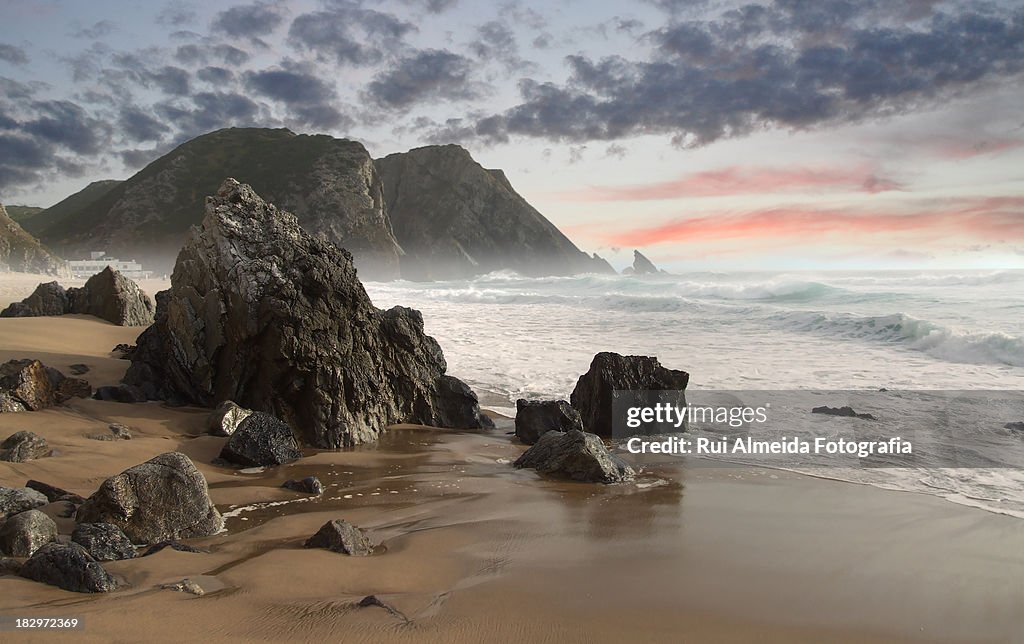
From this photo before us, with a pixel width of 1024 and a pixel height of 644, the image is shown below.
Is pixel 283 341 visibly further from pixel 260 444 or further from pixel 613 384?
pixel 613 384

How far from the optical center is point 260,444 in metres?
6.70

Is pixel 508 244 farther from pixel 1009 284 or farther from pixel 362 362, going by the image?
pixel 362 362

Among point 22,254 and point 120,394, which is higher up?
point 22,254

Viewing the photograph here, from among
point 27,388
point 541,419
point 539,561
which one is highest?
point 27,388

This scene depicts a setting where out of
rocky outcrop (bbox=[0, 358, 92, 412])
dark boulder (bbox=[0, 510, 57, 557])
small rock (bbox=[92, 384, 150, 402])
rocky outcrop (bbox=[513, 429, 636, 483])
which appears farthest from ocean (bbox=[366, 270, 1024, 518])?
dark boulder (bbox=[0, 510, 57, 557])

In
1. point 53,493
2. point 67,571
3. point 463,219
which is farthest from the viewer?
point 463,219

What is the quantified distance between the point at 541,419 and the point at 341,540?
4.54 meters

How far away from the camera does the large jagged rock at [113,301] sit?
1374 cm

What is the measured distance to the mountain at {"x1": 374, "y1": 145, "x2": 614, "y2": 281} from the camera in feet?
419

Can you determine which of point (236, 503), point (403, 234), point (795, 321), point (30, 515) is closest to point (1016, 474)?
point (236, 503)

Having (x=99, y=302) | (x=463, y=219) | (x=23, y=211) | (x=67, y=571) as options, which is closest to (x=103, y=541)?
(x=67, y=571)

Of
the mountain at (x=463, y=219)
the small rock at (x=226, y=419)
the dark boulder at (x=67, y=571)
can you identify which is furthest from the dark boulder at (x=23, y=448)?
the mountain at (x=463, y=219)

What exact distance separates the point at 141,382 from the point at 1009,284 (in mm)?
40023

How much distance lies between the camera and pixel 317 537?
4383mm
